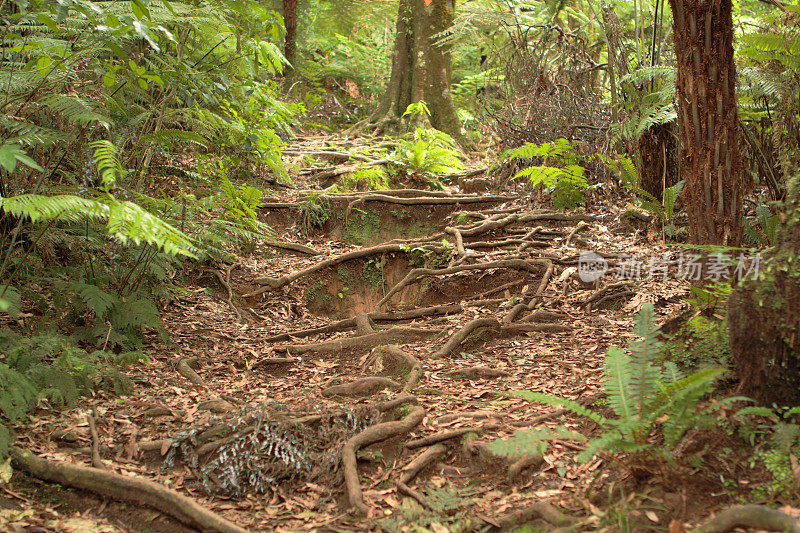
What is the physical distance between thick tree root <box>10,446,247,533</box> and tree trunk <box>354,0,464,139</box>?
8.25m

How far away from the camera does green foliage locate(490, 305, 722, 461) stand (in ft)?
7.13

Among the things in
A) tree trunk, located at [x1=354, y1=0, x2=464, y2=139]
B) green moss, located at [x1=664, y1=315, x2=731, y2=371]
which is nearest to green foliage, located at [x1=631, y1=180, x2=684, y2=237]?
green moss, located at [x1=664, y1=315, x2=731, y2=371]

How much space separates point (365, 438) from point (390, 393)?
2.03ft

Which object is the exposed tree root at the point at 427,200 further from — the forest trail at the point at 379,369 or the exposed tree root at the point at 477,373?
A: the exposed tree root at the point at 477,373

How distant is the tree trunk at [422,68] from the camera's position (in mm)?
9984

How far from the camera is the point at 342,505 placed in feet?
8.77

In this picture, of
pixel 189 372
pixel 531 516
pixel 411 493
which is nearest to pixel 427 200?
pixel 189 372

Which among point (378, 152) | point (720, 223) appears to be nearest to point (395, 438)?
point (720, 223)

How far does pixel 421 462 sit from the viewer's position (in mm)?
2820

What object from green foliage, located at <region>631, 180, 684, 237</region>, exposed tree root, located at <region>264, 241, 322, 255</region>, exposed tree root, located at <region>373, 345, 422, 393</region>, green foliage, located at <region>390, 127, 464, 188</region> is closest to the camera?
exposed tree root, located at <region>373, 345, 422, 393</region>

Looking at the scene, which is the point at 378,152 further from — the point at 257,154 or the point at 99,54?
the point at 99,54

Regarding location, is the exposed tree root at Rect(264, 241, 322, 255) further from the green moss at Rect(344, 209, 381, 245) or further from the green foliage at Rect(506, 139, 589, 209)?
the green foliage at Rect(506, 139, 589, 209)

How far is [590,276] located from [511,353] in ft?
4.89

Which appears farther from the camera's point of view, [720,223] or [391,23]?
[391,23]
